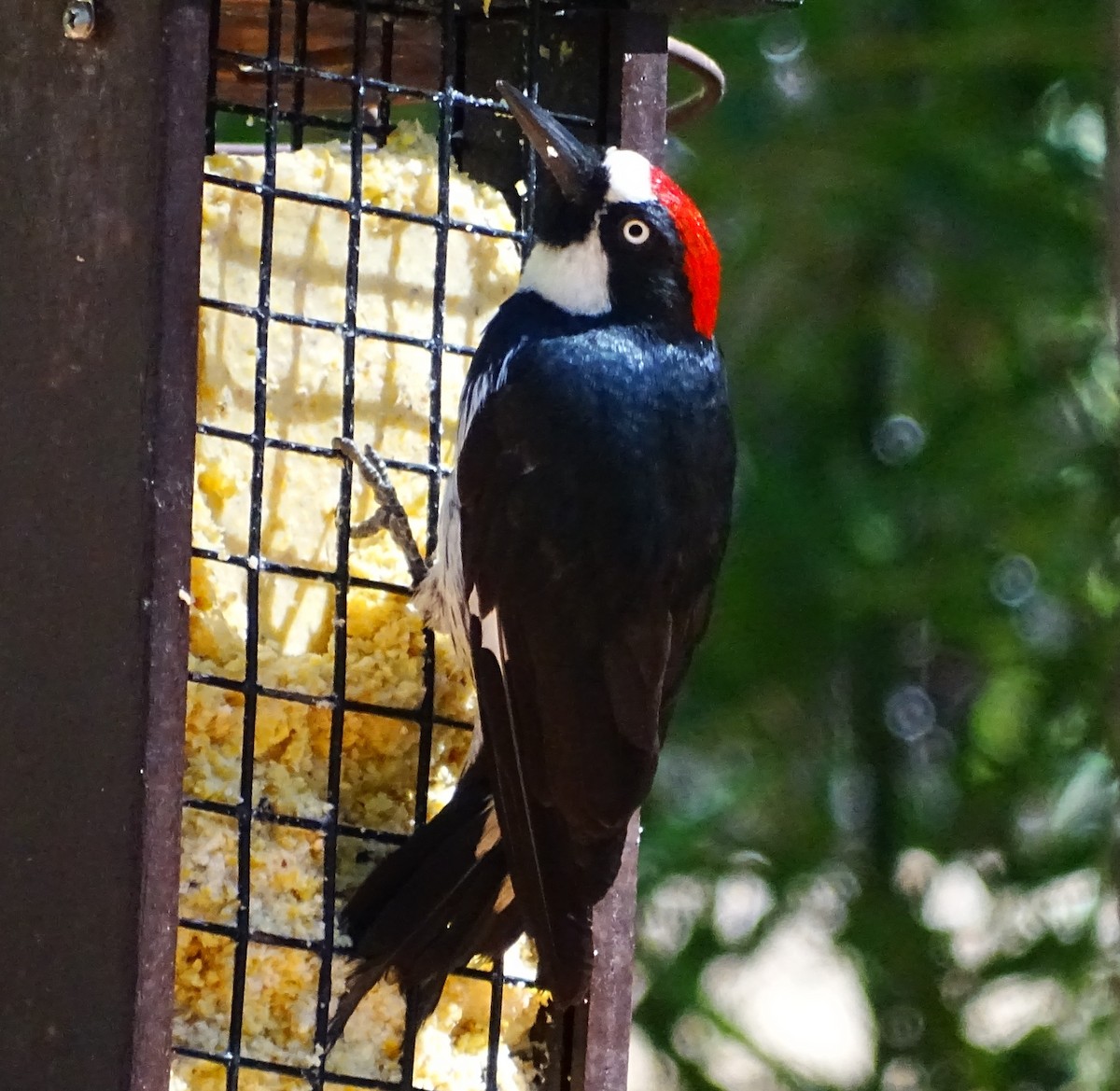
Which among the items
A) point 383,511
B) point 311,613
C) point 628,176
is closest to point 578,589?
point 383,511

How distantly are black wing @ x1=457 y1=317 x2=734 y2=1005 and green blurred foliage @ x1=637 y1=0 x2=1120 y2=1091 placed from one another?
1419 mm

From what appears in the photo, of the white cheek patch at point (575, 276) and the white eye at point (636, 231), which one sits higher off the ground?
the white eye at point (636, 231)

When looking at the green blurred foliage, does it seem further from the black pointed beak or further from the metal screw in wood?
the metal screw in wood

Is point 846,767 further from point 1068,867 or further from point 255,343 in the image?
point 255,343

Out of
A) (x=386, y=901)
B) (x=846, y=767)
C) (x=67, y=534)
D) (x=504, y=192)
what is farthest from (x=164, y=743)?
(x=846, y=767)

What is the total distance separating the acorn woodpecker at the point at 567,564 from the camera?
7.75 ft

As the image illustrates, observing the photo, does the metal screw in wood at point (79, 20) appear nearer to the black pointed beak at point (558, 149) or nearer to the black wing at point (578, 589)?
the black pointed beak at point (558, 149)

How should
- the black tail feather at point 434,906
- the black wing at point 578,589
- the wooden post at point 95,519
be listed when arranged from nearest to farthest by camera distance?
1. the wooden post at point 95,519
2. the black wing at point 578,589
3. the black tail feather at point 434,906

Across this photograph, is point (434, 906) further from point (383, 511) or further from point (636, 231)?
point (636, 231)

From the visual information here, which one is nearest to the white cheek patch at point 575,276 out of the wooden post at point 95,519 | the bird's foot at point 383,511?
the bird's foot at point 383,511

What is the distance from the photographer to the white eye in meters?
2.56

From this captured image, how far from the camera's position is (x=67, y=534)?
208cm

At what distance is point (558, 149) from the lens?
2.47 m

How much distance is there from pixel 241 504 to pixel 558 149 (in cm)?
61
